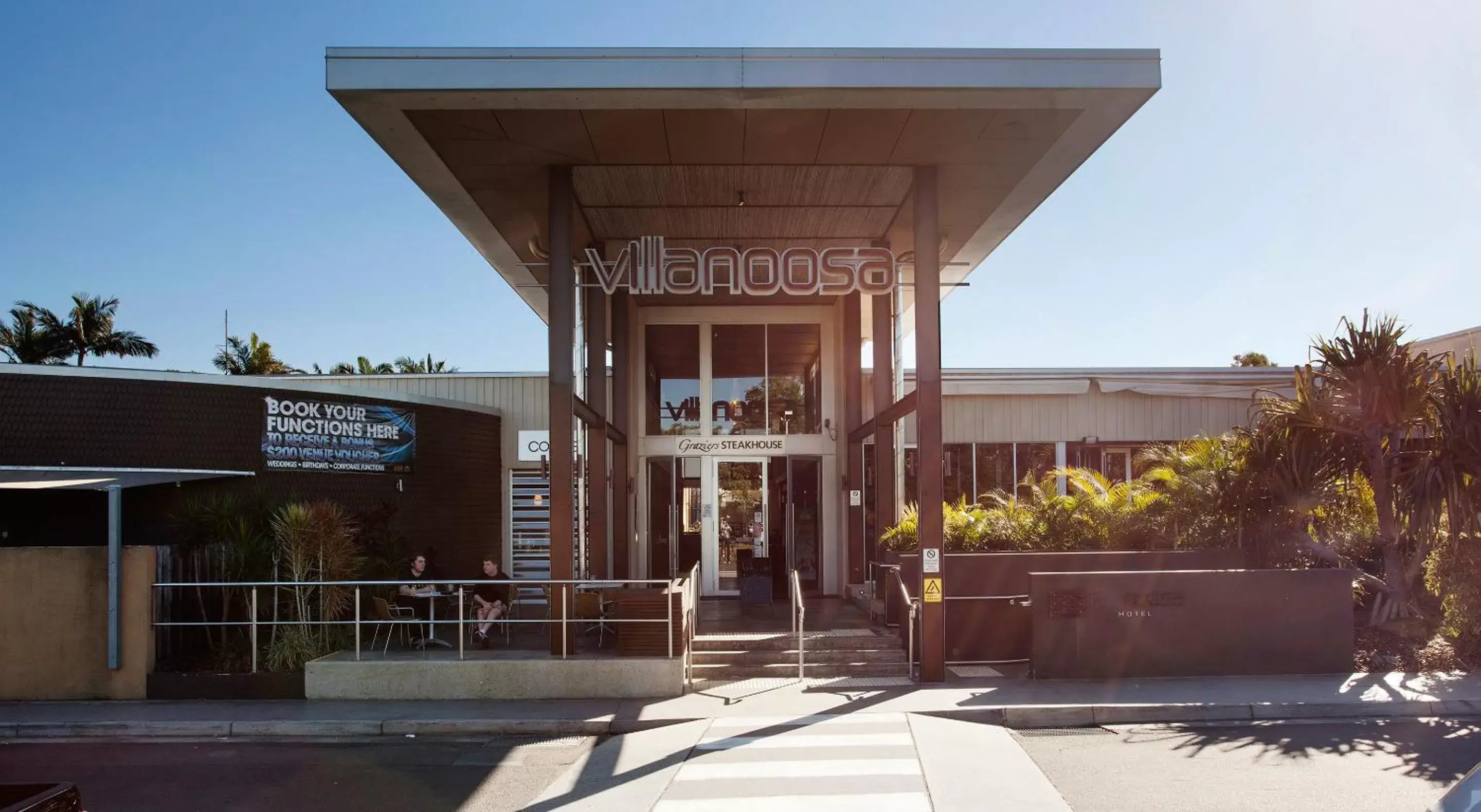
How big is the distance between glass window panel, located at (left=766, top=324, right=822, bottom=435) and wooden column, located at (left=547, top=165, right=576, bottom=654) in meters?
7.57

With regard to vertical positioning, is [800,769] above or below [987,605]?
below

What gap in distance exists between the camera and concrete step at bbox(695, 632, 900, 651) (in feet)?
42.4

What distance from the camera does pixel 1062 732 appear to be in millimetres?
9766

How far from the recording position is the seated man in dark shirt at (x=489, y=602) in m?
13.6

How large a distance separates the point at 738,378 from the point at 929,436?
8.01 m

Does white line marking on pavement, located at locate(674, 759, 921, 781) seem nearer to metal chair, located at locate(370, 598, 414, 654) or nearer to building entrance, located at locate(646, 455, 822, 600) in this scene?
metal chair, located at locate(370, 598, 414, 654)

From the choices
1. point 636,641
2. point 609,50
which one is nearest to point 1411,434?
point 636,641

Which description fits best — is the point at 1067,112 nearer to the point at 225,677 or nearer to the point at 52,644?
the point at 225,677

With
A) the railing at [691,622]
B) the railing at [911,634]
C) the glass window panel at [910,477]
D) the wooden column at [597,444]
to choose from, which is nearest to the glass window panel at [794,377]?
the glass window panel at [910,477]

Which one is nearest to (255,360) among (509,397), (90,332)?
(90,332)

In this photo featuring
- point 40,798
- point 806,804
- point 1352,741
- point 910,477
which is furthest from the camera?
point 910,477

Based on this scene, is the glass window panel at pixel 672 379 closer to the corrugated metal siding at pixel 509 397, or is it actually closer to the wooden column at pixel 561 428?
the corrugated metal siding at pixel 509 397

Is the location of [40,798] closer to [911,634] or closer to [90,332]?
[911,634]

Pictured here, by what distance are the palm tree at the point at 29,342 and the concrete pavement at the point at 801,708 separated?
37.4 metres
